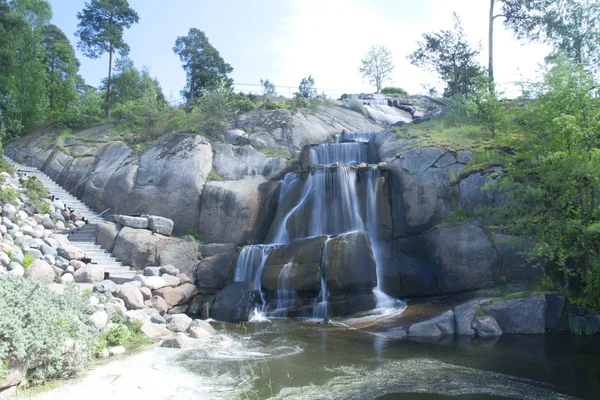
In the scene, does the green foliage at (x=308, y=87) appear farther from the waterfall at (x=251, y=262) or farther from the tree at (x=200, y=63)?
the waterfall at (x=251, y=262)

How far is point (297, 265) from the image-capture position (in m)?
15.1

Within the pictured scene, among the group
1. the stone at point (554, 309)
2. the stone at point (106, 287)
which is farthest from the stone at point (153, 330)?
the stone at point (554, 309)

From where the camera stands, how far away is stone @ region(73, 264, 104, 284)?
13.9 meters

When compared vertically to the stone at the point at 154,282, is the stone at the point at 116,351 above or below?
below

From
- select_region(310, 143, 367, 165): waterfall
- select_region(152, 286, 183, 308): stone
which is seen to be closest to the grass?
select_region(310, 143, 367, 165): waterfall

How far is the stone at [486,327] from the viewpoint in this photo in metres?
11.7

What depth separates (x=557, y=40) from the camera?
2722 cm

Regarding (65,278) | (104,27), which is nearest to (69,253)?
(65,278)

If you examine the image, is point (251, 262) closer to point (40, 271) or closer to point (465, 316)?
point (40, 271)

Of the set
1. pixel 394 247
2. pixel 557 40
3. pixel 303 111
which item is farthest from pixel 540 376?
pixel 557 40

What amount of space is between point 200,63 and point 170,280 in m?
28.2

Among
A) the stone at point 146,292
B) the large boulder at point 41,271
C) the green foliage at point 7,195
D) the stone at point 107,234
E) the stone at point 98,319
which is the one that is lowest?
the stone at point 146,292

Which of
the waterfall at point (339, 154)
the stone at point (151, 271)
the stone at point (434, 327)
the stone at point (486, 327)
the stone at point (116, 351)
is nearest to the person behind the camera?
the stone at point (116, 351)

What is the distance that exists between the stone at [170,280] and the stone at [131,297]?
2025mm
